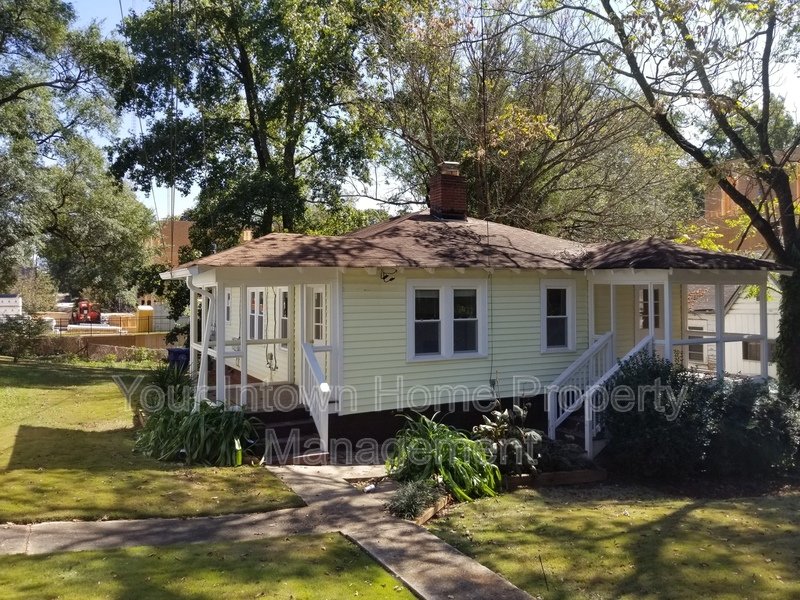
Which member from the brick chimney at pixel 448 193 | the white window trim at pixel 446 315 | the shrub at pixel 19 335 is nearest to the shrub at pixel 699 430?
the white window trim at pixel 446 315

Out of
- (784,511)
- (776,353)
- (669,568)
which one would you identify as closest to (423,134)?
(776,353)

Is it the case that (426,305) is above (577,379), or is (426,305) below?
above

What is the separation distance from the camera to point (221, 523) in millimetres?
7348

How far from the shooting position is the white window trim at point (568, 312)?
13352 mm

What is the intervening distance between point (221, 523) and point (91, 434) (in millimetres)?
5641

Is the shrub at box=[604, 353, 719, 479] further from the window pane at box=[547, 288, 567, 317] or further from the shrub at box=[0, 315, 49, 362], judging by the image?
the shrub at box=[0, 315, 49, 362]

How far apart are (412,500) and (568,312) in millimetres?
6986

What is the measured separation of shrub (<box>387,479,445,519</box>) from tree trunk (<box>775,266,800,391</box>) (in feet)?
29.6

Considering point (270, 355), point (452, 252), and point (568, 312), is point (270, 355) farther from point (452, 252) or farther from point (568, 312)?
point (568, 312)

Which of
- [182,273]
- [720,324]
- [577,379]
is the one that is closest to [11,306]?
[182,273]

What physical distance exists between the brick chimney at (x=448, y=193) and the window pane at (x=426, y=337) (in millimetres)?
3725

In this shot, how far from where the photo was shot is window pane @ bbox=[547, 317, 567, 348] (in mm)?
13594

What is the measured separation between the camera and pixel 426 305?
480 inches

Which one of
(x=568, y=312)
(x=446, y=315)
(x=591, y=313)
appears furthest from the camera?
(x=591, y=313)
